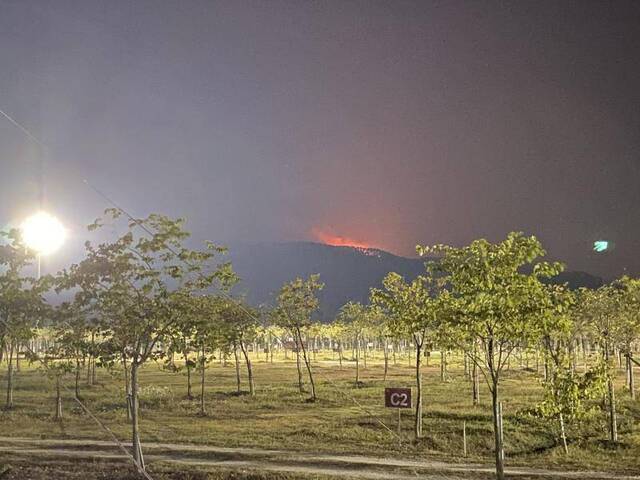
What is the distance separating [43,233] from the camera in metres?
25.4

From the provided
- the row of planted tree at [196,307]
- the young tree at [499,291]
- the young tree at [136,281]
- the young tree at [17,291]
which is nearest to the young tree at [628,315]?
the row of planted tree at [196,307]

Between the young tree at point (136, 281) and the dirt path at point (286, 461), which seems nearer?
the young tree at point (136, 281)

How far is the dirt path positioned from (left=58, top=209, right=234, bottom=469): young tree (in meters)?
6.91

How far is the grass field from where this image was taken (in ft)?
106

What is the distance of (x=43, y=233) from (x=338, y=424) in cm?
2185

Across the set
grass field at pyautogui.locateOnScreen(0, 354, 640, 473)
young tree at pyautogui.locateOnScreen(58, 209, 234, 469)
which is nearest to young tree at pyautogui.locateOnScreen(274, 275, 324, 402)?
grass field at pyautogui.locateOnScreen(0, 354, 640, 473)

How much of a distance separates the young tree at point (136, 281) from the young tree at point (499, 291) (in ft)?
29.4

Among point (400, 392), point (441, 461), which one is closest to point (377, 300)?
point (400, 392)

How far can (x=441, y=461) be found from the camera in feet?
95.1

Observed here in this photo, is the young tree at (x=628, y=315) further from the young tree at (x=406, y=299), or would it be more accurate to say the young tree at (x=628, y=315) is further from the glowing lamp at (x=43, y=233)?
the glowing lamp at (x=43, y=233)

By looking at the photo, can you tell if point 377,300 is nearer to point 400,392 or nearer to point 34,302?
point 400,392

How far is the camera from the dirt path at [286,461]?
86.0ft

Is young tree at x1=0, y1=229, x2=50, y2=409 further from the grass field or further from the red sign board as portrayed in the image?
the red sign board

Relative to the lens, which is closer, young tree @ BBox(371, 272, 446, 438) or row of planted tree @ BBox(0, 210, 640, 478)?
row of planted tree @ BBox(0, 210, 640, 478)
